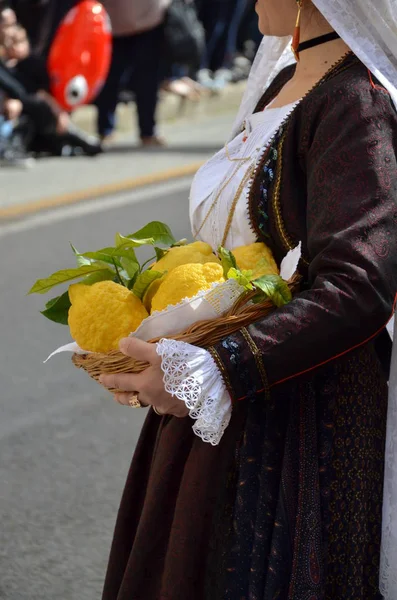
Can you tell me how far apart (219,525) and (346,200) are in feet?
2.08

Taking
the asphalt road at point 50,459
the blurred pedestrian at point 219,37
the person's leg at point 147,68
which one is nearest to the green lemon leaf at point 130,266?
the asphalt road at point 50,459

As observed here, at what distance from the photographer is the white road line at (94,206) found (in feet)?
24.8

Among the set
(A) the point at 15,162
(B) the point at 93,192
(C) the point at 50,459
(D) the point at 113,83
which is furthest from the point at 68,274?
(D) the point at 113,83

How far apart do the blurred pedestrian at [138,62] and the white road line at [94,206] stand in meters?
1.84

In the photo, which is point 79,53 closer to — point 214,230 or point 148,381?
point 214,230

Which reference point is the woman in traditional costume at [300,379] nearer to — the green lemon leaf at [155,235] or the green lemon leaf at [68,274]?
the green lemon leaf at [155,235]

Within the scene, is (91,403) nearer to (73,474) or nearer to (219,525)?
(73,474)

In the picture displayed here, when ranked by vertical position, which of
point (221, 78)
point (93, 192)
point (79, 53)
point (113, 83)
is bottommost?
point (221, 78)

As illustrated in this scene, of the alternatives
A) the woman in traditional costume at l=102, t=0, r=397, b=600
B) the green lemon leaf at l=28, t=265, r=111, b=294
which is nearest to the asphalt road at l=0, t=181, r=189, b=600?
Result: the woman in traditional costume at l=102, t=0, r=397, b=600

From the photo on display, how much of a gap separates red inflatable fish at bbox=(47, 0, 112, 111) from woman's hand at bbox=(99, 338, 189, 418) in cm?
765

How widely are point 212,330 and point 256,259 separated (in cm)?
22

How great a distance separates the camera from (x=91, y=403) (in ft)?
14.2

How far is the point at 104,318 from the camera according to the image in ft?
5.97

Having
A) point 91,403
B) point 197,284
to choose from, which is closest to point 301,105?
point 197,284
